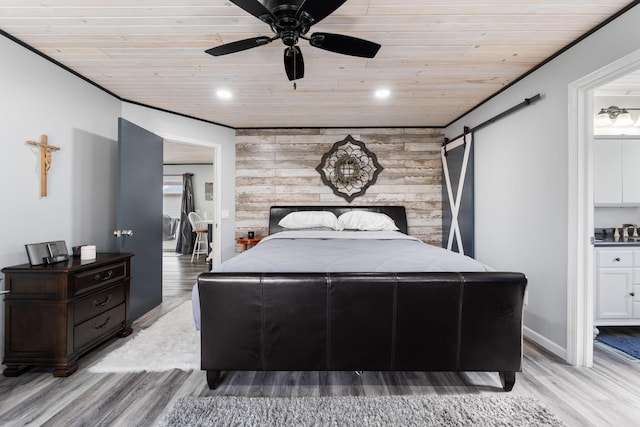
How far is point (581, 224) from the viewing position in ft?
7.04

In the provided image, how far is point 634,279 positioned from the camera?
2693 mm

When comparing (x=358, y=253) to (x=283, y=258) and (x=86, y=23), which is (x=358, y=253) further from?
(x=86, y=23)

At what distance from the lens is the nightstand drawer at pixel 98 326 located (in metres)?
2.14

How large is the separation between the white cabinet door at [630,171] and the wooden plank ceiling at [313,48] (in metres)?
1.38

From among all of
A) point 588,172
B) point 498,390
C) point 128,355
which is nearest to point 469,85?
point 588,172

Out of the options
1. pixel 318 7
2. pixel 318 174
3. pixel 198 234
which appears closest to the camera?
pixel 318 7

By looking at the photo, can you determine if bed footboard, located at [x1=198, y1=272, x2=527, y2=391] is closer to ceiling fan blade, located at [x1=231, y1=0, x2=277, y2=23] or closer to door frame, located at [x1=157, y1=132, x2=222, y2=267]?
ceiling fan blade, located at [x1=231, y1=0, x2=277, y2=23]

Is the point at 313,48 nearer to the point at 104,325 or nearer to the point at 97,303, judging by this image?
the point at 97,303

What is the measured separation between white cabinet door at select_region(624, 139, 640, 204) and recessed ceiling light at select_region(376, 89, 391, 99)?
2.34m

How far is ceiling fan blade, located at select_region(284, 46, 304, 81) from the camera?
6.06 ft

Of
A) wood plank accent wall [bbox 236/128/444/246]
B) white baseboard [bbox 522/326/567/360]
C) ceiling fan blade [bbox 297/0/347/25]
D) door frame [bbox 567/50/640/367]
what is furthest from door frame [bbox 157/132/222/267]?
door frame [bbox 567/50/640/367]

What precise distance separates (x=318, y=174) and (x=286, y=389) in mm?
2997

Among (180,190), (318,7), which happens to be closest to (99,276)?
(318,7)

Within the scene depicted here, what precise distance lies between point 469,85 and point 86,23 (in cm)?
311
